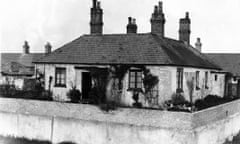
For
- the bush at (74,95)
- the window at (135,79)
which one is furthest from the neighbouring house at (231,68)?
the bush at (74,95)

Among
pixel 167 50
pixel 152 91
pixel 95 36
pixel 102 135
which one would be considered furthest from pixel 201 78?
pixel 102 135

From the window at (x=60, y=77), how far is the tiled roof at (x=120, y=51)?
2.06ft

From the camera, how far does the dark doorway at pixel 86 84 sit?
22812 mm

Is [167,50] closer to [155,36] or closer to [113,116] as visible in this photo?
[155,36]

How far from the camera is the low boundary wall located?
54.9 ft

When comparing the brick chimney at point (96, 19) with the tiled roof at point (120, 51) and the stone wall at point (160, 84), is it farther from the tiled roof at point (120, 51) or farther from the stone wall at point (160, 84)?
the stone wall at point (160, 84)

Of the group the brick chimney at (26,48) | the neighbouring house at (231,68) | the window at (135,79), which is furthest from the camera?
the brick chimney at (26,48)

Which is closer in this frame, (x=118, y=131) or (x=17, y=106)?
(x=118, y=131)

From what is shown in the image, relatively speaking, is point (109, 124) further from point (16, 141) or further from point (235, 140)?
point (235, 140)

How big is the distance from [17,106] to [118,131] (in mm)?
7537

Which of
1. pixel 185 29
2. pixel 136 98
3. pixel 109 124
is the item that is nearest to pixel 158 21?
Result: pixel 185 29

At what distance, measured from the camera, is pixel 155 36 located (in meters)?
23.7

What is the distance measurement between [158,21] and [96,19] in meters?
5.03

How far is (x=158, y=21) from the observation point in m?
24.2
